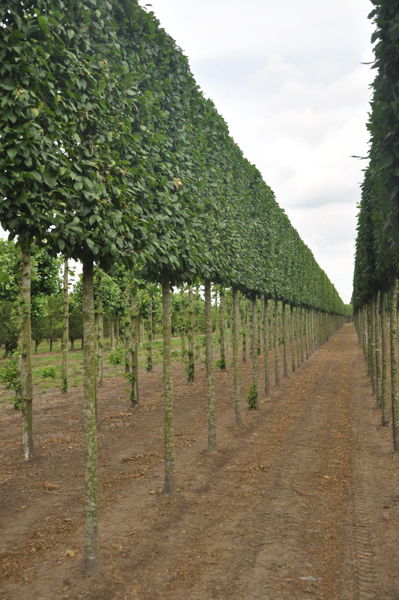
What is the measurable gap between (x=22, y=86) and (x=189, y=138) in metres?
7.10

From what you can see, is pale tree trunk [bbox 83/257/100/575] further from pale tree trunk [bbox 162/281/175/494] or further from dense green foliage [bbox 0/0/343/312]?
pale tree trunk [bbox 162/281/175/494]

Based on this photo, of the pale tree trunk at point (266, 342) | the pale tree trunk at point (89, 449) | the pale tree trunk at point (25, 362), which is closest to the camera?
the pale tree trunk at point (89, 449)

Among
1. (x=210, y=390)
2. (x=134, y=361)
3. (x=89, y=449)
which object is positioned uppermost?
(x=134, y=361)

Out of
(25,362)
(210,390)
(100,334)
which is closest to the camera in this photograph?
(25,362)

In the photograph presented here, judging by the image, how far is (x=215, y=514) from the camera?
8258mm

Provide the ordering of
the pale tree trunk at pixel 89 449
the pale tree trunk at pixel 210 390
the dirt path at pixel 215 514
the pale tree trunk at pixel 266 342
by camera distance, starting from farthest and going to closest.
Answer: the pale tree trunk at pixel 266 342, the pale tree trunk at pixel 210 390, the pale tree trunk at pixel 89 449, the dirt path at pixel 215 514

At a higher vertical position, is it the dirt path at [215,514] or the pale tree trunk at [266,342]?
the pale tree trunk at [266,342]

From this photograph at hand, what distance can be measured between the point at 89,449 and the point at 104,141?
442cm

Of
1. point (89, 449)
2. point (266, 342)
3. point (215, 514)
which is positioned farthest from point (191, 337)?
point (89, 449)

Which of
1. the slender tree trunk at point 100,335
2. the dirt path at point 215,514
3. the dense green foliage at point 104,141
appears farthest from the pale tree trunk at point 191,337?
the dense green foliage at point 104,141

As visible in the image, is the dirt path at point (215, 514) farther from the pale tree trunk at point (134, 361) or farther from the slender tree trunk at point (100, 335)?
the slender tree trunk at point (100, 335)

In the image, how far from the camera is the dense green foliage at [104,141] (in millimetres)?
5023

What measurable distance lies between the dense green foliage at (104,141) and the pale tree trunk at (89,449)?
0.63 metres

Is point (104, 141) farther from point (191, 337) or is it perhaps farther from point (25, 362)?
point (191, 337)
